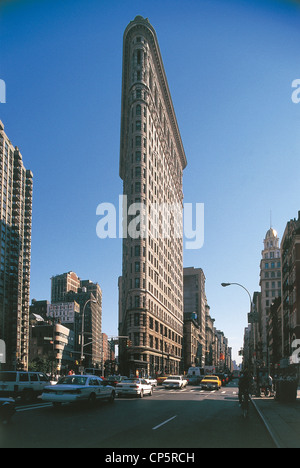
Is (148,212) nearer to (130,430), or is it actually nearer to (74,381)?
(74,381)

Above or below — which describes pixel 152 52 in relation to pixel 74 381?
above

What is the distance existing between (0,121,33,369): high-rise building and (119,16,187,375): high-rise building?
29.9 m

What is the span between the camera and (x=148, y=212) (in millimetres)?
85062

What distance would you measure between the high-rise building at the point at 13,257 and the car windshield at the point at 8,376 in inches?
3439

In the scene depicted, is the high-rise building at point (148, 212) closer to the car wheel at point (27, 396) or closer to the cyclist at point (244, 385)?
the car wheel at point (27, 396)

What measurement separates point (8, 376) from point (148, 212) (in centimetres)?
6314

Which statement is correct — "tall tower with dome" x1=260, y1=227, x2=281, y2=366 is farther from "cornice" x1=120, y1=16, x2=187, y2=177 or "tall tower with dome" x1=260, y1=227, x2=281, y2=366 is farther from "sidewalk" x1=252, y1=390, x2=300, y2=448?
"sidewalk" x1=252, y1=390, x2=300, y2=448

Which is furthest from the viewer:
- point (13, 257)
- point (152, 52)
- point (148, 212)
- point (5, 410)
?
point (13, 257)

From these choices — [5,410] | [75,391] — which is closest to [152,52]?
[75,391]

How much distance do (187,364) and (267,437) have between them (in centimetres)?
13503

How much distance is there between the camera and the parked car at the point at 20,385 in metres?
22.7

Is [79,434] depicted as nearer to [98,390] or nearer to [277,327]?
[98,390]

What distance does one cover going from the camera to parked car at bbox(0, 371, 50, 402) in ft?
74.5

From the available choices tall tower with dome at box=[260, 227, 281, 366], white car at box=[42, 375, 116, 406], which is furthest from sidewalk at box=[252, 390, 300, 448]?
tall tower with dome at box=[260, 227, 281, 366]
